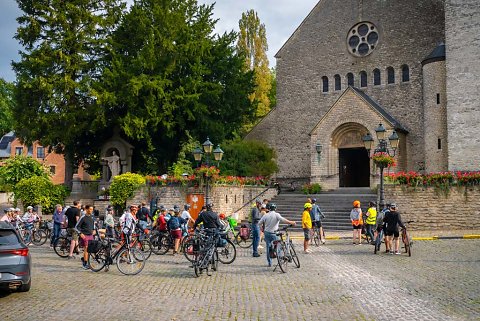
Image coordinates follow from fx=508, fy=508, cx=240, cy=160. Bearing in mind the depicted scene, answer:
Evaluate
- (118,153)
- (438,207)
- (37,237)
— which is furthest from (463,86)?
(37,237)

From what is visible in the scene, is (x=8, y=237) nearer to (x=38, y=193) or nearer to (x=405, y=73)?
(x=38, y=193)

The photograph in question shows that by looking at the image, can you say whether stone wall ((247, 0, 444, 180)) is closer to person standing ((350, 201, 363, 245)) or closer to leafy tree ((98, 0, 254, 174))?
leafy tree ((98, 0, 254, 174))

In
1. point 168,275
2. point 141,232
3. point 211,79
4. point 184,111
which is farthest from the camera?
point 211,79

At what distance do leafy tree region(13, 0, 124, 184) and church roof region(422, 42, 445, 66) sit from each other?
1887 cm

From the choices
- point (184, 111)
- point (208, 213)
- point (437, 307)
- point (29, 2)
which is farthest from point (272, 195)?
point (437, 307)

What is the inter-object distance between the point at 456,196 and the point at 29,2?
84.9ft

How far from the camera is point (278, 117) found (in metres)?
36.5

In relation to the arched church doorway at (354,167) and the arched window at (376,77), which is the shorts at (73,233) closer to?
the arched church doorway at (354,167)

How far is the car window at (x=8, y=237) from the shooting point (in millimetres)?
9553

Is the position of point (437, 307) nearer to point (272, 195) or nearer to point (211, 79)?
point (272, 195)

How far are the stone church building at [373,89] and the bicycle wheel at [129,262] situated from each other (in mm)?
19764

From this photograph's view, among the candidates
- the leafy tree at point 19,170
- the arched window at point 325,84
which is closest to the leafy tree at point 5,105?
the leafy tree at point 19,170

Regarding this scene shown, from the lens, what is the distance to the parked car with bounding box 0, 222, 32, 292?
30.1 ft

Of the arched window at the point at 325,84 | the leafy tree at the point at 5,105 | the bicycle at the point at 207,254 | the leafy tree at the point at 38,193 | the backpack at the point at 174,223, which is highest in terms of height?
the leafy tree at the point at 5,105
